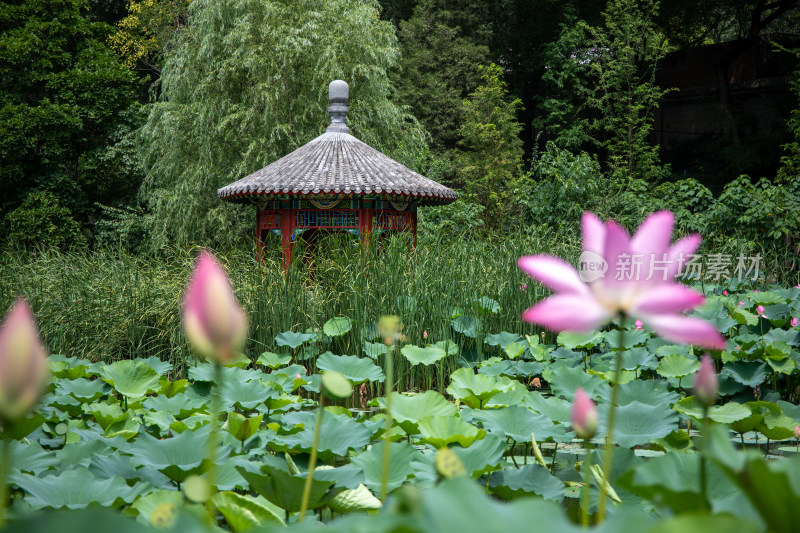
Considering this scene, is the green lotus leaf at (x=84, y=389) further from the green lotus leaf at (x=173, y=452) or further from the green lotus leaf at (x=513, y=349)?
the green lotus leaf at (x=513, y=349)

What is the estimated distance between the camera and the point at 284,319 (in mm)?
3986

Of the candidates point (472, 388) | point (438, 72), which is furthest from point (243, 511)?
point (438, 72)

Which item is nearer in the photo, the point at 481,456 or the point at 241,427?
the point at 481,456

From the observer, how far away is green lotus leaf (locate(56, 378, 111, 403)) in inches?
86.1

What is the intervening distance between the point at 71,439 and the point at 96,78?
40.6 ft

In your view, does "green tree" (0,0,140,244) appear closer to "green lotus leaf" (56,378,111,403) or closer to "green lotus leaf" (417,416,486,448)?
"green lotus leaf" (56,378,111,403)

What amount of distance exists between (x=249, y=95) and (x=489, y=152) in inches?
193

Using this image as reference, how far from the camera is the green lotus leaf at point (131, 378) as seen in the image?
2.35 meters

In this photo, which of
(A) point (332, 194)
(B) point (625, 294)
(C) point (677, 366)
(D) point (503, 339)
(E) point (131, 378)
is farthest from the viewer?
(A) point (332, 194)

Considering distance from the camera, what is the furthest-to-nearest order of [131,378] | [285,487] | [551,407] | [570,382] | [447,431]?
[131,378] → [570,382] → [551,407] → [447,431] → [285,487]

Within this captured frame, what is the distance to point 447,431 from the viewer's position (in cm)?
156

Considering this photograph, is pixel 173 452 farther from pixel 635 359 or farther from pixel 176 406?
pixel 635 359

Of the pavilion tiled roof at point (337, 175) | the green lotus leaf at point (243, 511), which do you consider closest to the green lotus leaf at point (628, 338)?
the green lotus leaf at point (243, 511)

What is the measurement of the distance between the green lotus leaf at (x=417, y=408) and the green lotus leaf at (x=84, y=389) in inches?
40.7
